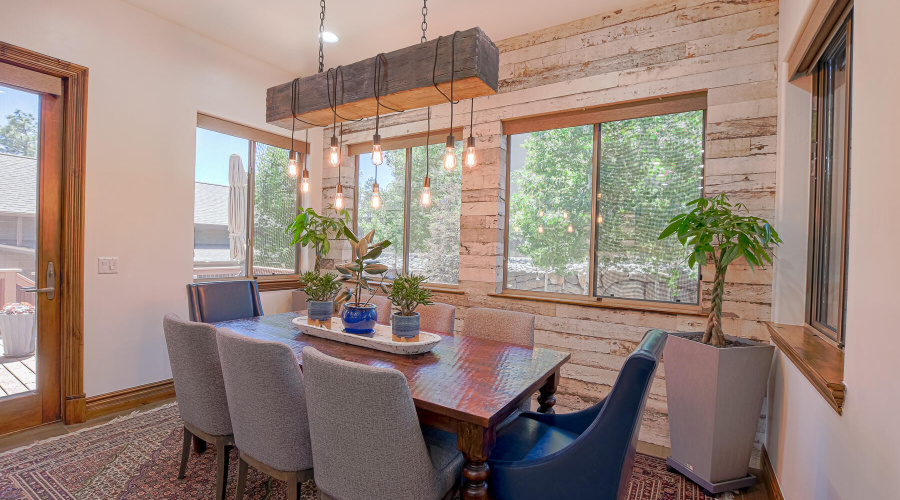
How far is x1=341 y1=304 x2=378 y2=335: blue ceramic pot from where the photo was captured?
2.26 m

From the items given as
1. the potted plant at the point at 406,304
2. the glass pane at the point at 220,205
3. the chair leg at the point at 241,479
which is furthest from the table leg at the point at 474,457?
the glass pane at the point at 220,205

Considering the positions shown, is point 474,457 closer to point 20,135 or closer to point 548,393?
point 548,393

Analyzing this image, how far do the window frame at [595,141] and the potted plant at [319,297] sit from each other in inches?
55.2

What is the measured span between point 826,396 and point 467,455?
1225 millimetres

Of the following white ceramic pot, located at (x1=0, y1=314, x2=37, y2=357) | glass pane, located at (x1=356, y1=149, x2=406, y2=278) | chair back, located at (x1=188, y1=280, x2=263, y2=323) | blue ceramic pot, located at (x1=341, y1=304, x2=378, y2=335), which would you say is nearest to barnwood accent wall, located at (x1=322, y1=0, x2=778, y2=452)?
glass pane, located at (x1=356, y1=149, x2=406, y2=278)

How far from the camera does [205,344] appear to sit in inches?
74.5

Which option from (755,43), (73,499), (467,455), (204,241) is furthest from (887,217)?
(204,241)

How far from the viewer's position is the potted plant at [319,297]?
253 cm

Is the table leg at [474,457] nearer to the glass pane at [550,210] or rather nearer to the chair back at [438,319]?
the chair back at [438,319]

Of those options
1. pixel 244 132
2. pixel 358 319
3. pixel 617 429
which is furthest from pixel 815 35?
pixel 244 132

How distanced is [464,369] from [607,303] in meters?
1.55

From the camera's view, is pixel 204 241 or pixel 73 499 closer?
pixel 73 499

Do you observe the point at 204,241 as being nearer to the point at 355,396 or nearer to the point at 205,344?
the point at 205,344

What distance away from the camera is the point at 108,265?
3.00 m
